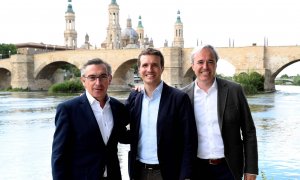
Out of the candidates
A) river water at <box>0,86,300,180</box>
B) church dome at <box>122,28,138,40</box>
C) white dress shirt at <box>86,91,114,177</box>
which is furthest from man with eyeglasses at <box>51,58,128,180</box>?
church dome at <box>122,28,138,40</box>

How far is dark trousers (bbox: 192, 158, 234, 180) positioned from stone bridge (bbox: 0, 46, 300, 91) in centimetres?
2419

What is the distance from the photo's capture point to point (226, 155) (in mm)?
2959

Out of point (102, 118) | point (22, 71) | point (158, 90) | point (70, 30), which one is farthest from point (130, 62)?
point (102, 118)

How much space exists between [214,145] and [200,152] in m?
0.11

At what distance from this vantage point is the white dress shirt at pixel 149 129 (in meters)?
2.92

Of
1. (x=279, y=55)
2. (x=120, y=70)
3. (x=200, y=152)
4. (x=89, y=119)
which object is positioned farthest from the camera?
(x=120, y=70)

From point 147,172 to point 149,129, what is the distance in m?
0.30

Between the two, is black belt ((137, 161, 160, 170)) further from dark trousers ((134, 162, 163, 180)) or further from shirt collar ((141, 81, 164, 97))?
shirt collar ((141, 81, 164, 97))

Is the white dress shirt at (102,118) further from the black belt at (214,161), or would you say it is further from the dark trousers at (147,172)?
the black belt at (214,161)

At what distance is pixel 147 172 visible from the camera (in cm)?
296

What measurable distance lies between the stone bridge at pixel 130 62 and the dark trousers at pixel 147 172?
949 inches

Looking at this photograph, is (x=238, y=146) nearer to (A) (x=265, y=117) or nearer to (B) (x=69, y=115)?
(B) (x=69, y=115)

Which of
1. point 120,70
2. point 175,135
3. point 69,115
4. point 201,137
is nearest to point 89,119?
point 69,115

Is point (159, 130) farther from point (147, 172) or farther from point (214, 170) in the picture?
point (214, 170)
